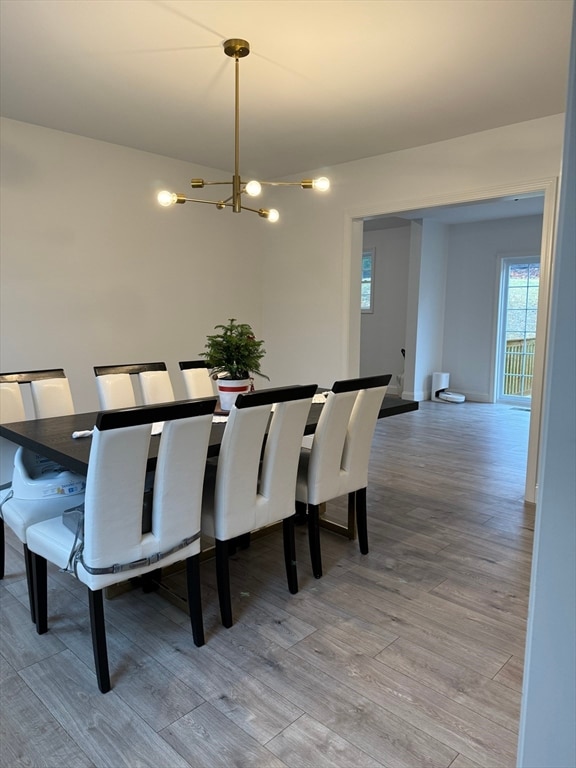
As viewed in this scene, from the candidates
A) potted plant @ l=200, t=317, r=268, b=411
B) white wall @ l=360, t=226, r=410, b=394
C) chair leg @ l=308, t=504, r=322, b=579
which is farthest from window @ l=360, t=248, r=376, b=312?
chair leg @ l=308, t=504, r=322, b=579

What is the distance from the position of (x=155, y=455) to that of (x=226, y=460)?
0.96 feet

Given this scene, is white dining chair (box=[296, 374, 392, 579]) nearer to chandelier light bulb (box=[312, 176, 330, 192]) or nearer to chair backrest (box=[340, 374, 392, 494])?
chair backrest (box=[340, 374, 392, 494])

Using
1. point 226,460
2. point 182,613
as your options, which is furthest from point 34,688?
point 226,460

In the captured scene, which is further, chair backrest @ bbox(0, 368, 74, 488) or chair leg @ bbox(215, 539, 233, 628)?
chair backrest @ bbox(0, 368, 74, 488)

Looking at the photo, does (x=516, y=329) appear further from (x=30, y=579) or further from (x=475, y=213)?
(x=30, y=579)

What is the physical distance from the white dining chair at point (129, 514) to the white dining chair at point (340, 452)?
0.73 meters

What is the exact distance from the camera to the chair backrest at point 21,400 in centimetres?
276

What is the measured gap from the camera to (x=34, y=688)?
1.87m

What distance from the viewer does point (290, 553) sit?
253 centimetres

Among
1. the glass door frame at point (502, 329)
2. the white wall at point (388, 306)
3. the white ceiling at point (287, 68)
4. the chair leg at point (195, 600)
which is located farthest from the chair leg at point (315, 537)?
the glass door frame at point (502, 329)

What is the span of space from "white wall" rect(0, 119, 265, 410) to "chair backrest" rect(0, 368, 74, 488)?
3.93 feet

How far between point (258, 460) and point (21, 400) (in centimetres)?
159

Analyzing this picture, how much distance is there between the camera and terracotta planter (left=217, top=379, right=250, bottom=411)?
2.97 metres

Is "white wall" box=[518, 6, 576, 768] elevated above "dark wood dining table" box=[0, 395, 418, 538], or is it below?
above
